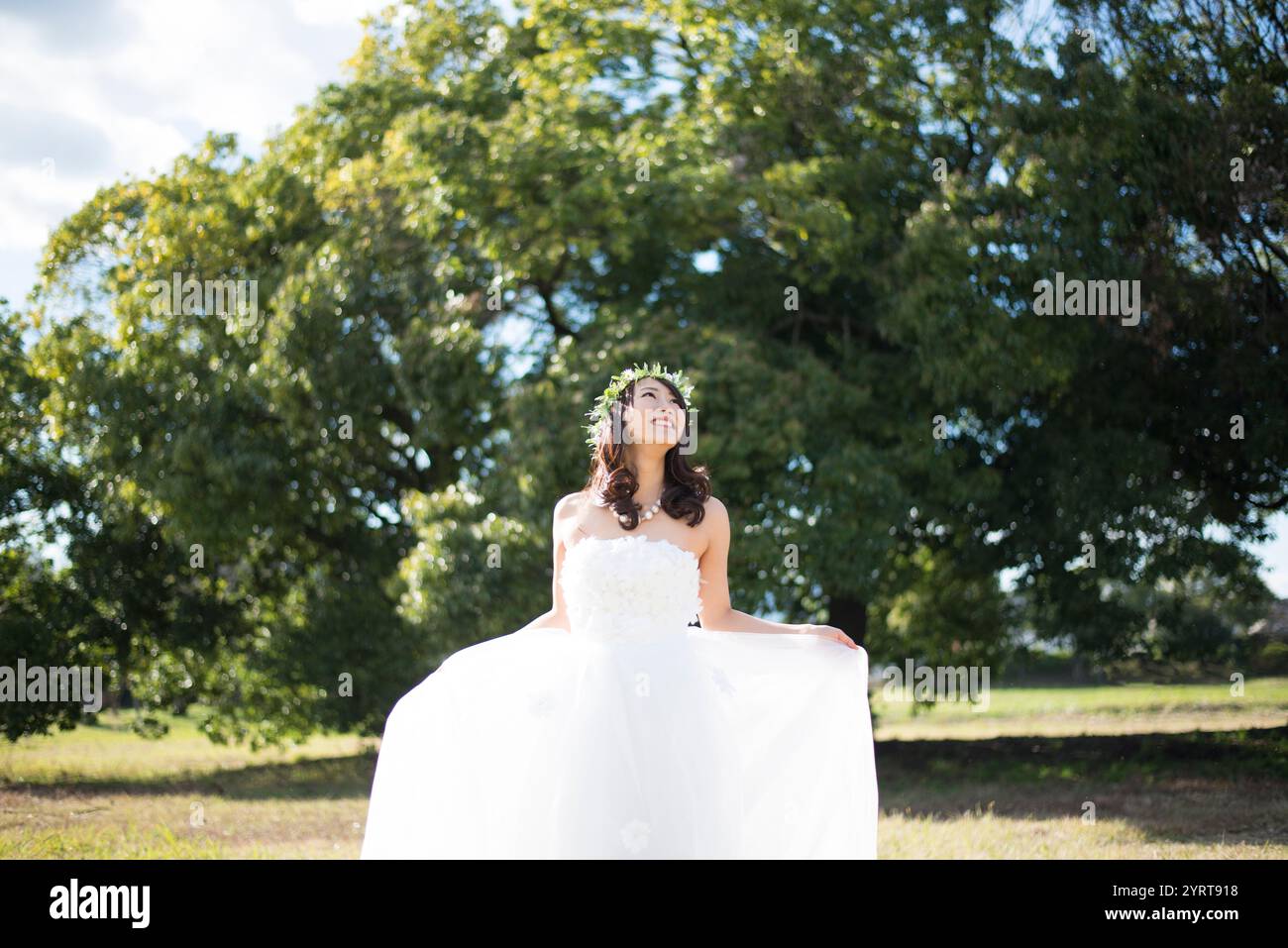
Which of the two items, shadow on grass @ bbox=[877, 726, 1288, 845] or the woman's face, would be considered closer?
the woman's face

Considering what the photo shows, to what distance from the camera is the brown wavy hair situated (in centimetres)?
533

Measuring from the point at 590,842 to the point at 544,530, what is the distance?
26.8ft

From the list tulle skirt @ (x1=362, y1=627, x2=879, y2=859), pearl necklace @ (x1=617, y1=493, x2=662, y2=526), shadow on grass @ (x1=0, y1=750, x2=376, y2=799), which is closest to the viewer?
tulle skirt @ (x1=362, y1=627, x2=879, y2=859)

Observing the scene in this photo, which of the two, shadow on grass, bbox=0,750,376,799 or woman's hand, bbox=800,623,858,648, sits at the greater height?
woman's hand, bbox=800,623,858,648

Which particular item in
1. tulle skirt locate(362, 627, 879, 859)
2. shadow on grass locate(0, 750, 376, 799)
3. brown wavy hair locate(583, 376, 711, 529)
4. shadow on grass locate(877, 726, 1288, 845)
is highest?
brown wavy hair locate(583, 376, 711, 529)

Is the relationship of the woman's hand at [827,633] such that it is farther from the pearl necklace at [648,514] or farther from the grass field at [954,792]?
the grass field at [954,792]

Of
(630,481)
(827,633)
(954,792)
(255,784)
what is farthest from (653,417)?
(255,784)

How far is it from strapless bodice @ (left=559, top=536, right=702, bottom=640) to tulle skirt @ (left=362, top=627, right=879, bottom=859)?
7 cm

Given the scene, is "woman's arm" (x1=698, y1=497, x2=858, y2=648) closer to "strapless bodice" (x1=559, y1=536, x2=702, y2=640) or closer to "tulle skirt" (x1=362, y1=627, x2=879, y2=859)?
"tulle skirt" (x1=362, y1=627, x2=879, y2=859)

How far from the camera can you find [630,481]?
5395mm

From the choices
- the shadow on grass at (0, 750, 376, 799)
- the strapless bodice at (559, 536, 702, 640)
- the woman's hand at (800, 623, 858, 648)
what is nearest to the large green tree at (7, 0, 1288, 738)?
the shadow on grass at (0, 750, 376, 799)

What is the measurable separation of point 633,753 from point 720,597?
1.01 meters

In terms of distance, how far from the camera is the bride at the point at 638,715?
4.68 meters

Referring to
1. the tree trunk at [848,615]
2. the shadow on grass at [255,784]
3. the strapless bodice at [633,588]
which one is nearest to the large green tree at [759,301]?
the tree trunk at [848,615]
